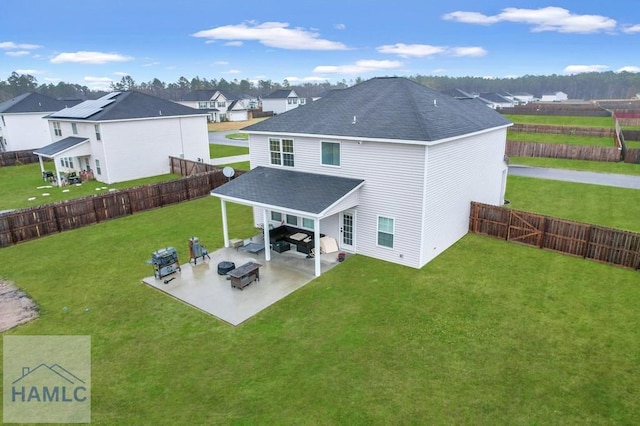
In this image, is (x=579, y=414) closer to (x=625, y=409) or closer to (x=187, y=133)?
(x=625, y=409)

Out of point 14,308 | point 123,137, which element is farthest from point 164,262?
point 123,137

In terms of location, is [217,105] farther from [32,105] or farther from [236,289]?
[236,289]

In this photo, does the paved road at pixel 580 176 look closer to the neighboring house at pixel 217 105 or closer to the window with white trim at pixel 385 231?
the window with white trim at pixel 385 231

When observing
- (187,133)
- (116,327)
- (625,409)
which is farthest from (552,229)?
(187,133)

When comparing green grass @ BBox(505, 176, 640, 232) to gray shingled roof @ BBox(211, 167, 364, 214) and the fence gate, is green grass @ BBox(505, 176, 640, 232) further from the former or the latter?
gray shingled roof @ BBox(211, 167, 364, 214)

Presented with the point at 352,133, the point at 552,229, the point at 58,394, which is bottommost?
the point at 58,394
